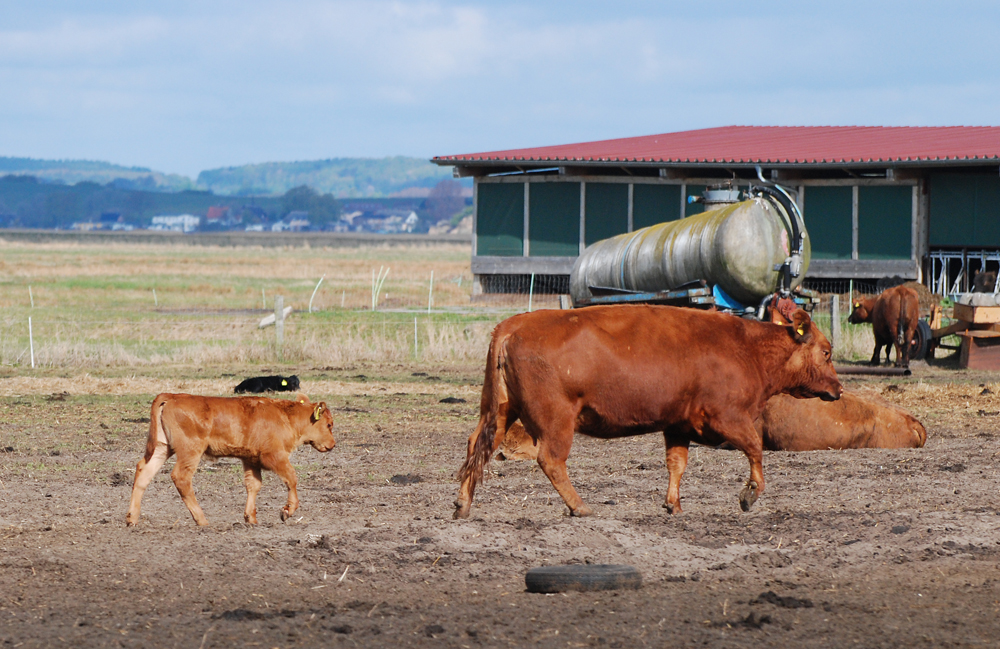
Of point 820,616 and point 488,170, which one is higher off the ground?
point 488,170

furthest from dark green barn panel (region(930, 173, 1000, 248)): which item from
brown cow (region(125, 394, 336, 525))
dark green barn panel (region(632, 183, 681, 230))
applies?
brown cow (region(125, 394, 336, 525))

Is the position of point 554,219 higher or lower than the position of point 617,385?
higher

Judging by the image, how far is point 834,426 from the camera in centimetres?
1133

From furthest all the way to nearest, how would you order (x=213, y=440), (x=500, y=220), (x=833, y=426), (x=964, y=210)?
(x=500, y=220), (x=964, y=210), (x=833, y=426), (x=213, y=440)

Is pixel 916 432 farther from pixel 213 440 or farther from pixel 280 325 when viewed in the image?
pixel 280 325

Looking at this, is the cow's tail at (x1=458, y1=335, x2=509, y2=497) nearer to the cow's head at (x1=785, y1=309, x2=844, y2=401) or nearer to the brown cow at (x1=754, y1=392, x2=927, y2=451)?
the cow's head at (x1=785, y1=309, x2=844, y2=401)

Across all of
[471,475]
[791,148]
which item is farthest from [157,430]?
[791,148]

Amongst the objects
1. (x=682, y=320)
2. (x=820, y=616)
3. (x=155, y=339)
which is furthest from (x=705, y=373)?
(x=155, y=339)

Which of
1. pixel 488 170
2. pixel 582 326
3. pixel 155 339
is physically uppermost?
pixel 488 170

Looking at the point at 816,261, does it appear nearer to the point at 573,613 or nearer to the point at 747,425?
the point at 747,425

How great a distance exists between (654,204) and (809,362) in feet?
66.3

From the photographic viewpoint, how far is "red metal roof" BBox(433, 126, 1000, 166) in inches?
1056

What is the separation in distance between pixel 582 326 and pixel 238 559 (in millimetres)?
2745

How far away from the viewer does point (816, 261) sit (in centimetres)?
2755
